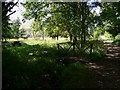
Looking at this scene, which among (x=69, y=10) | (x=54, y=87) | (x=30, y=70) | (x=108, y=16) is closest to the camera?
(x=54, y=87)

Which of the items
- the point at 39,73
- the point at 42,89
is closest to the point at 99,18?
the point at 39,73

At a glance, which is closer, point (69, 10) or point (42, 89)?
point (42, 89)

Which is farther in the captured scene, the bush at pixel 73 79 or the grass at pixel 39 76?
the bush at pixel 73 79

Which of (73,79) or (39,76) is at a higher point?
(39,76)

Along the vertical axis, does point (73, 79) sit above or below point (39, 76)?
below

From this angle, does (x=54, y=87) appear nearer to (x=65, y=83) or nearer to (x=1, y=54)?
(x=65, y=83)

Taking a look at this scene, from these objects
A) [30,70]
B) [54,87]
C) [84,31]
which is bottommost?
[54,87]

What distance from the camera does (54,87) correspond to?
802 cm

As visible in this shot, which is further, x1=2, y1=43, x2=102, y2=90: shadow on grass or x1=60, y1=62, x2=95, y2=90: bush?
x1=60, y1=62, x2=95, y2=90: bush

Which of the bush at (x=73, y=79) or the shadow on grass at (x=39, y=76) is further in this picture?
the bush at (x=73, y=79)

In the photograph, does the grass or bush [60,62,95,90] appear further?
bush [60,62,95,90]

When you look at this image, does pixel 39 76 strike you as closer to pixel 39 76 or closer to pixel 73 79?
pixel 39 76

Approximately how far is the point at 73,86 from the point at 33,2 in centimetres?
1425

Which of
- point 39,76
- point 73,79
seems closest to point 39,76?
point 39,76
